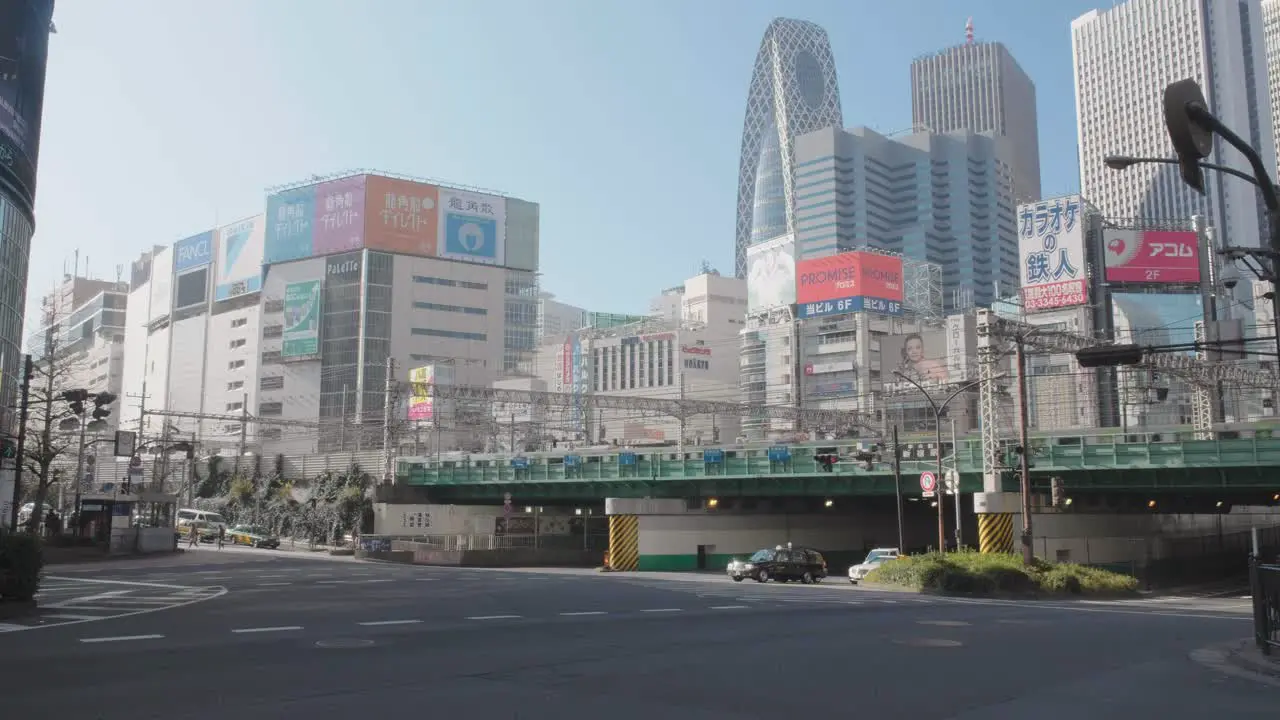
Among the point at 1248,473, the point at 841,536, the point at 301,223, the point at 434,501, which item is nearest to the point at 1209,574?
the point at 841,536

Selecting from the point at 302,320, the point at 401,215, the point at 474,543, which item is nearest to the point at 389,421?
the point at 474,543

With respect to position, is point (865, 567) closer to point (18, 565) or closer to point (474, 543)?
point (474, 543)

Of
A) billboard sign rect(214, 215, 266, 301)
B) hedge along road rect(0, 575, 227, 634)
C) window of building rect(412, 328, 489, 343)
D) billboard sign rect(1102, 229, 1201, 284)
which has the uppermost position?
billboard sign rect(214, 215, 266, 301)

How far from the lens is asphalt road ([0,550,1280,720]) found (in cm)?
1263

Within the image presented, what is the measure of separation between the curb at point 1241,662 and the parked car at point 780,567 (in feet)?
91.7

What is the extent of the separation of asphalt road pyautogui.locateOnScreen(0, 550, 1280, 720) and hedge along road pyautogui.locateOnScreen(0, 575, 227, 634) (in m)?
0.45

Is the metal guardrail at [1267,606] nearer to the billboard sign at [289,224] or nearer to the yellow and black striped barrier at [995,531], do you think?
the yellow and black striped barrier at [995,531]

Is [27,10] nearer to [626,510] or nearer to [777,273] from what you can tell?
[626,510]

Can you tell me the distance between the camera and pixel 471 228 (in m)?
150

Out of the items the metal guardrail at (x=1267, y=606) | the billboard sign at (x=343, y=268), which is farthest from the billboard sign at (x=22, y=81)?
the billboard sign at (x=343, y=268)

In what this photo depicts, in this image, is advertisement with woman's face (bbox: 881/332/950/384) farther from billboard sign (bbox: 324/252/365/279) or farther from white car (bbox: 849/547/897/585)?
white car (bbox: 849/547/897/585)

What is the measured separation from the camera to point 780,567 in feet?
154

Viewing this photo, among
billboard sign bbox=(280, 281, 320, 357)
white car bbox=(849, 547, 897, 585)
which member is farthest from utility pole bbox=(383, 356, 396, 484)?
billboard sign bbox=(280, 281, 320, 357)

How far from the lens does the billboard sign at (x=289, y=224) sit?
148 meters
